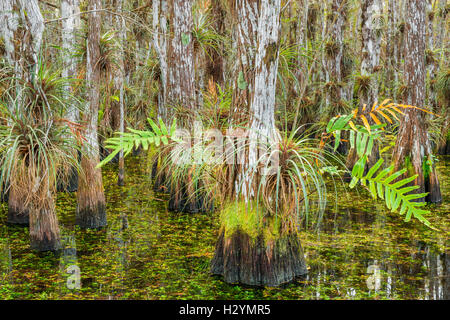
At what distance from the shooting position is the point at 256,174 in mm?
4617

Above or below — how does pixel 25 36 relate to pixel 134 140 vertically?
above

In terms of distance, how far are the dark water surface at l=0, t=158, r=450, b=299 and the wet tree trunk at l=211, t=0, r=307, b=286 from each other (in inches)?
6.1

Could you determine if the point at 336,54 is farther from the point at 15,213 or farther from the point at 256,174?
the point at 256,174

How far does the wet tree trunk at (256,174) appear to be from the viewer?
4609mm

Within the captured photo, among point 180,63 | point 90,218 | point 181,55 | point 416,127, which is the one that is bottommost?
point 90,218

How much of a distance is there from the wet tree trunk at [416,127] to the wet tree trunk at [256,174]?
179 inches

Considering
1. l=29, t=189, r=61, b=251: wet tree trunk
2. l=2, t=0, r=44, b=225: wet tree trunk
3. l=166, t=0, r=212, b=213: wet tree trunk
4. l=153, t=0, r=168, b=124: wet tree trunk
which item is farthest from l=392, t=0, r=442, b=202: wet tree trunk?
l=2, t=0, r=44, b=225: wet tree trunk

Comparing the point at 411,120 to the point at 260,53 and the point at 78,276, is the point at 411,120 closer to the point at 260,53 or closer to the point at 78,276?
the point at 260,53

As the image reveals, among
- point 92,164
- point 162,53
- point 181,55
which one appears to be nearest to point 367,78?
point 162,53

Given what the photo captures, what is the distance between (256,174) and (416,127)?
498 centimetres

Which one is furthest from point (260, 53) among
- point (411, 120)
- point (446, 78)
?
point (446, 78)

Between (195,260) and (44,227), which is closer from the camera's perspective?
(195,260)

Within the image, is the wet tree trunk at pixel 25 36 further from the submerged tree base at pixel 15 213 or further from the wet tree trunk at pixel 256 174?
the wet tree trunk at pixel 256 174
